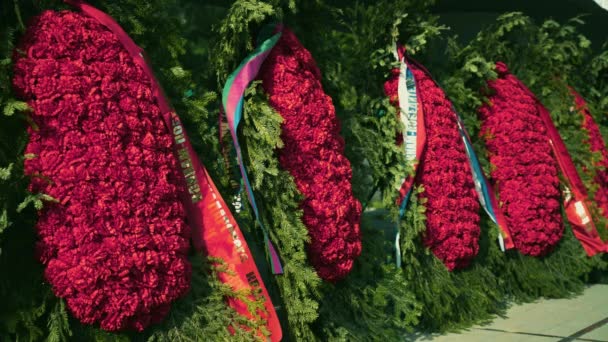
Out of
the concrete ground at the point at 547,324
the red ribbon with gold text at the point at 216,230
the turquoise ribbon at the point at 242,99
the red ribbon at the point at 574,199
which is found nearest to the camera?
the red ribbon with gold text at the point at 216,230

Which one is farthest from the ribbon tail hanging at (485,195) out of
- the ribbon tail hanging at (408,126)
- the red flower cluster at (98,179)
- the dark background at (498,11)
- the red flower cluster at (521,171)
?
the dark background at (498,11)

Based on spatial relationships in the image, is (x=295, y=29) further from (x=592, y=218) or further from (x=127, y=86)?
(x=592, y=218)

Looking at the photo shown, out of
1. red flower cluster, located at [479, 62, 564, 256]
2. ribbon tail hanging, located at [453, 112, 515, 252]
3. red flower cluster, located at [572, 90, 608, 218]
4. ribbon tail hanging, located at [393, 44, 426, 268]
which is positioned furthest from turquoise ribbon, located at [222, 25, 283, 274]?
red flower cluster, located at [572, 90, 608, 218]

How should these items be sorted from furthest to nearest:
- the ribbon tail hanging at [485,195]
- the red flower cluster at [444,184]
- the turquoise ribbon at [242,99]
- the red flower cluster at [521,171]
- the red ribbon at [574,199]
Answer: the red ribbon at [574,199] < the red flower cluster at [521,171] < the ribbon tail hanging at [485,195] < the red flower cluster at [444,184] < the turquoise ribbon at [242,99]

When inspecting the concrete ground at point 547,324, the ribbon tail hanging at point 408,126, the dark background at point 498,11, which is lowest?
the concrete ground at point 547,324

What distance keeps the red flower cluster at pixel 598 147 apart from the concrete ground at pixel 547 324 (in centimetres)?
139

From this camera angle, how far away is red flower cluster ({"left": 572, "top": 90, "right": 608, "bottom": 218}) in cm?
858

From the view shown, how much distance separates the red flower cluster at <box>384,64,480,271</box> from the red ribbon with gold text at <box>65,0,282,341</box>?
86.3 inches

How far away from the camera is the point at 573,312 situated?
701 cm

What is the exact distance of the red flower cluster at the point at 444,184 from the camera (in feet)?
20.7

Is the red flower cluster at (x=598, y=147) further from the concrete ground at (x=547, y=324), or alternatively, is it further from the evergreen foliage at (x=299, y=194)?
the concrete ground at (x=547, y=324)

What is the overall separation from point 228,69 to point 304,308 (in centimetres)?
159

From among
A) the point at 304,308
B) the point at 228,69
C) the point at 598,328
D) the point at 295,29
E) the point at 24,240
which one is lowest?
the point at 598,328

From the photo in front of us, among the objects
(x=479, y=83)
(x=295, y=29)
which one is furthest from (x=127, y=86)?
(x=479, y=83)
